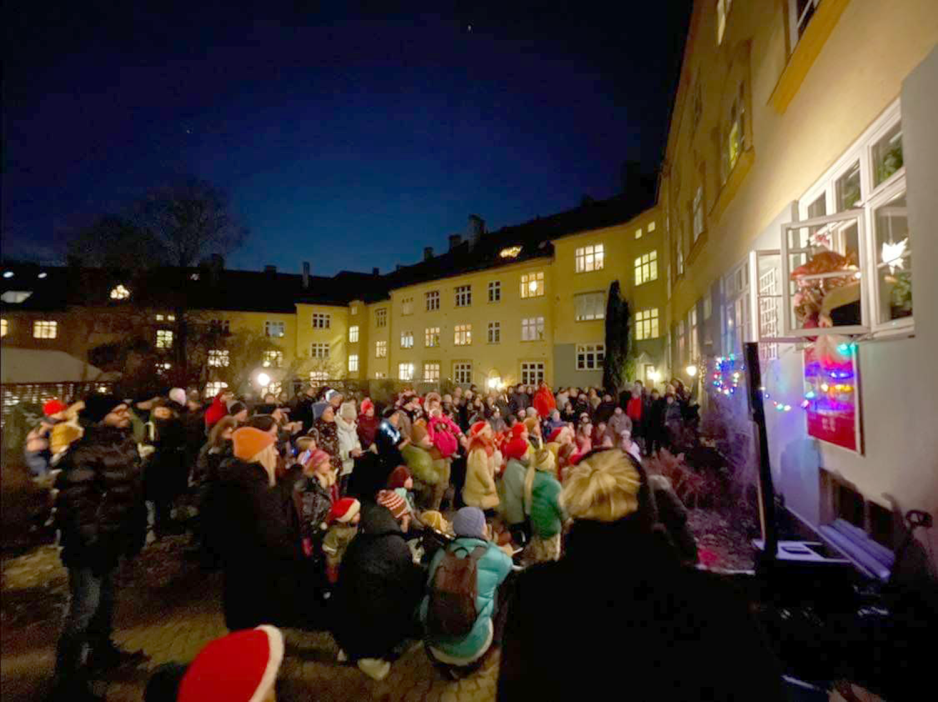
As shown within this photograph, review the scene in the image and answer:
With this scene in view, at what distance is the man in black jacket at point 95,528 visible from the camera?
3408 millimetres

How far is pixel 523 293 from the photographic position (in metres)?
29.1

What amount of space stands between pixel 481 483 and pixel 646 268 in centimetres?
1960

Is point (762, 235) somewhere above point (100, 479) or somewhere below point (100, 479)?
above

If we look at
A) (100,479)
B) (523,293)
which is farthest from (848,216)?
(523,293)

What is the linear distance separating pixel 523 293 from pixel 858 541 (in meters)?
25.6

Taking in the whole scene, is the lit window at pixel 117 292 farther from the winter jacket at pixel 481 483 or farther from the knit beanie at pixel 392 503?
the knit beanie at pixel 392 503

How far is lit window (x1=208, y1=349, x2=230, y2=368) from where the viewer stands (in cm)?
2153

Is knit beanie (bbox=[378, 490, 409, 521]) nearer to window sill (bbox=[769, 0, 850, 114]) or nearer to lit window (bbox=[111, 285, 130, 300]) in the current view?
window sill (bbox=[769, 0, 850, 114])

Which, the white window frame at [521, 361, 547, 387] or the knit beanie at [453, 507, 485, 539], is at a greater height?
the white window frame at [521, 361, 547, 387]

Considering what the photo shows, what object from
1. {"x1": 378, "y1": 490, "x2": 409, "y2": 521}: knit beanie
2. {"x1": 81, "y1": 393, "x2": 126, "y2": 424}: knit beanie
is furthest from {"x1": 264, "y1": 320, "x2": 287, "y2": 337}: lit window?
{"x1": 378, "y1": 490, "x2": 409, "y2": 521}: knit beanie

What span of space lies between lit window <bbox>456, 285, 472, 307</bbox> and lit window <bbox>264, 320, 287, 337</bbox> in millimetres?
16662

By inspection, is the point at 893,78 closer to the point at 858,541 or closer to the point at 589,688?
the point at 858,541

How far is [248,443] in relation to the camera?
148 inches

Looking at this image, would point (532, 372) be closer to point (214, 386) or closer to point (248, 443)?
point (214, 386)
